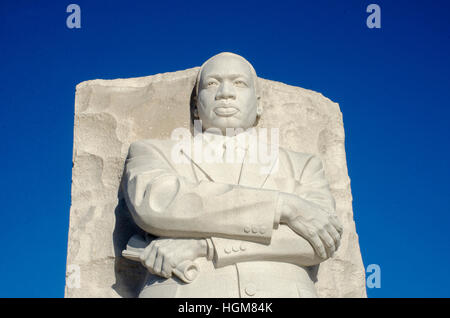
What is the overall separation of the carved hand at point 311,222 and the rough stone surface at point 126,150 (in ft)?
3.72

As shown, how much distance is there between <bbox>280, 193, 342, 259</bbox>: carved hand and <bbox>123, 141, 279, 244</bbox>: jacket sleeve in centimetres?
12

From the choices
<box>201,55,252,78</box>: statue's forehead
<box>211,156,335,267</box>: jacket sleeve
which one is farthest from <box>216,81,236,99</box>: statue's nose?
<box>211,156,335,267</box>: jacket sleeve

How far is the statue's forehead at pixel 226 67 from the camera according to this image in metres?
5.59

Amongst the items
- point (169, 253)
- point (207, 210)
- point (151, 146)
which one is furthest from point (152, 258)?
point (151, 146)

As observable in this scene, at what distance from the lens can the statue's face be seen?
18.0 feet

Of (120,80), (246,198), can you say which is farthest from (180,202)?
(120,80)

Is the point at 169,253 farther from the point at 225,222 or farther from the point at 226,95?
the point at 226,95

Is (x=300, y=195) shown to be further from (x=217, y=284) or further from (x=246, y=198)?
(x=217, y=284)

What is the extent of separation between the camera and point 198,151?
5.21 m

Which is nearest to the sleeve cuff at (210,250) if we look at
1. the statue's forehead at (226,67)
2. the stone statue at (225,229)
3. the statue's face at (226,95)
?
the stone statue at (225,229)

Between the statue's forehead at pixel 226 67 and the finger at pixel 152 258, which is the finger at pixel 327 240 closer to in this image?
the finger at pixel 152 258

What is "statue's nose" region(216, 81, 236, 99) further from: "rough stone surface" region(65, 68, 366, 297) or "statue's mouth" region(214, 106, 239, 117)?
"rough stone surface" region(65, 68, 366, 297)

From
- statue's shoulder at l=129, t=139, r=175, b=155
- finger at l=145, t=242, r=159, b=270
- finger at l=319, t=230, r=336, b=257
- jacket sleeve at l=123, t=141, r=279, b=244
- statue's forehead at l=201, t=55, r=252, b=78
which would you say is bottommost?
finger at l=145, t=242, r=159, b=270
